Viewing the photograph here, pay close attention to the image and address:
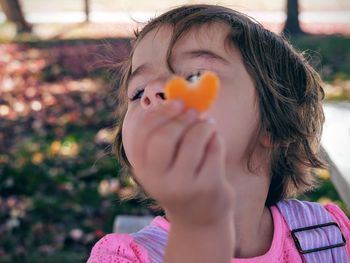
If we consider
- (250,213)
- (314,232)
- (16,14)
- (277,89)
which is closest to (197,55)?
(277,89)

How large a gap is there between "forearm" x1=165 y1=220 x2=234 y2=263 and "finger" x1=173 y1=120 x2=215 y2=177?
13 centimetres

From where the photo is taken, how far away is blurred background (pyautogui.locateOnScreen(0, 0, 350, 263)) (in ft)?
10.7

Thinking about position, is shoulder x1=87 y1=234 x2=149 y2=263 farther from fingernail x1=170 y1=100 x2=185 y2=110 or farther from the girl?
fingernail x1=170 y1=100 x2=185 y2=110

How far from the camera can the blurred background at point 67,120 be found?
3.26m

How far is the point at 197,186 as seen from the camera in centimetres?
87

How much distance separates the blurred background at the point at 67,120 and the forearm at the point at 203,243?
1075mm

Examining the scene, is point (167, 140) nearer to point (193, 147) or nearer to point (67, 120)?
point (193, 147)

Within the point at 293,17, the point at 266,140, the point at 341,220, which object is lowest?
the point at 293,17

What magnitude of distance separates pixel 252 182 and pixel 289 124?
0.23m

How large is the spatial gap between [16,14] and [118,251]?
800 centimetres

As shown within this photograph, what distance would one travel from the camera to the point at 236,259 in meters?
1.52

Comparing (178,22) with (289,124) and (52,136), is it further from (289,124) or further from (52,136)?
(52,136)

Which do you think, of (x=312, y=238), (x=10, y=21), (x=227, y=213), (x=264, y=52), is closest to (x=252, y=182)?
(x=312, y=238)

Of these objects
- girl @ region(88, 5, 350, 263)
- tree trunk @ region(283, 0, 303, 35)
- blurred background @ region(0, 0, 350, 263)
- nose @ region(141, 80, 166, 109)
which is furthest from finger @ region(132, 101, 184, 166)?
tree trunk @ region(283, 0, 303, 35)
